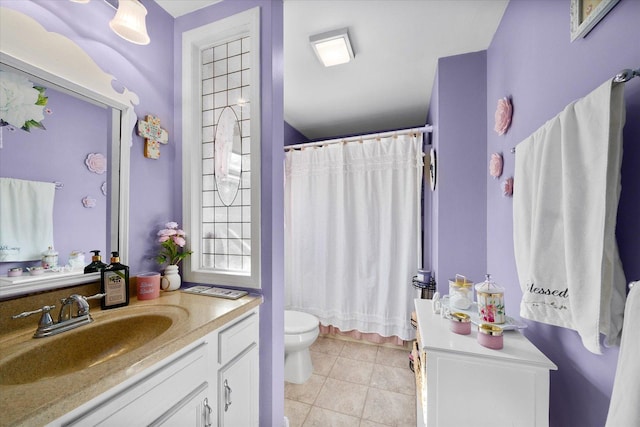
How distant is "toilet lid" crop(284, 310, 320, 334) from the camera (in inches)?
73.3

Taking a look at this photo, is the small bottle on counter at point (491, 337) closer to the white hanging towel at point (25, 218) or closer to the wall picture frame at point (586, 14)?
the wall picture frame at point (586, 14)

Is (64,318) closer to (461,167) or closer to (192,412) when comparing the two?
(192,412)

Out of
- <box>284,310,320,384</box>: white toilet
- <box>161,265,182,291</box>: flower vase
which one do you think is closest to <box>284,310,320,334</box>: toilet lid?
<box>284,310,320,384</box>: white toilet

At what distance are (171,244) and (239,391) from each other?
84 cm

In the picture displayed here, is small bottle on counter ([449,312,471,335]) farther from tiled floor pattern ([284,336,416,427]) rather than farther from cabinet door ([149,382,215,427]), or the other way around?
cabinet door ([149,382,215,427])

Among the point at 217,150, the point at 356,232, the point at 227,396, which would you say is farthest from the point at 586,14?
the point at 356,232

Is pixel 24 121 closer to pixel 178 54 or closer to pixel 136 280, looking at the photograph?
pixel 136 280

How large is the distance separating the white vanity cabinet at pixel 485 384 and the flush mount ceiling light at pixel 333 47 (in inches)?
70.7

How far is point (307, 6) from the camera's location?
137 centimetres

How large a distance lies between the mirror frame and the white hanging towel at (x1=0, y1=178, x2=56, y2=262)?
0.11 m

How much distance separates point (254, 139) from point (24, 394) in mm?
1145

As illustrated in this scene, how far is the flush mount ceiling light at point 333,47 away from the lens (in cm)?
157

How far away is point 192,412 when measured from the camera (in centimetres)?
84

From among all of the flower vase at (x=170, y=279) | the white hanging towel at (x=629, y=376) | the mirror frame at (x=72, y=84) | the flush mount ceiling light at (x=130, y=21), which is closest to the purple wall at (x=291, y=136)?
the mirror frame at (x=72, y=84)
